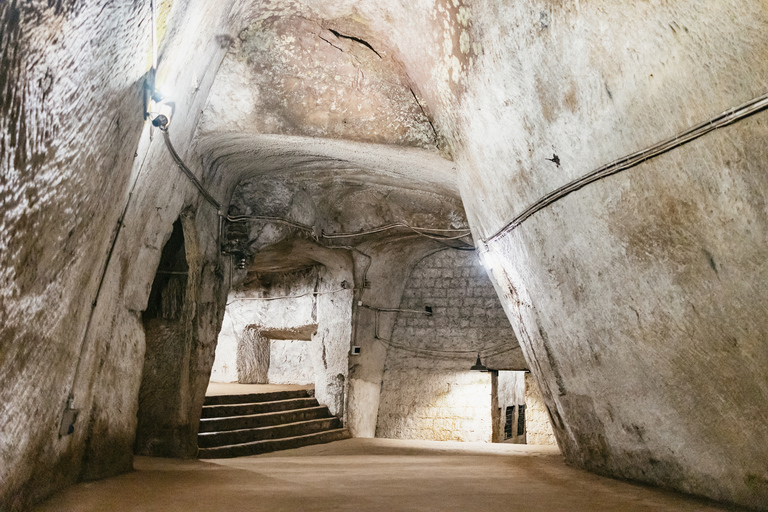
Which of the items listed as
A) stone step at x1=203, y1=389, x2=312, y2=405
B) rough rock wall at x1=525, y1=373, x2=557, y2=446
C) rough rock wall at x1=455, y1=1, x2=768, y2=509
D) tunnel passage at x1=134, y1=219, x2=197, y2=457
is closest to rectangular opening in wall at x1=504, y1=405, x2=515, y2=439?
rough rock wall at x1=525, y1=373, x2=557, y2=446

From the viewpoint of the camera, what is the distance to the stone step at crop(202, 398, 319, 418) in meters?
7.50

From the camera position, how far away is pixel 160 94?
342 centimetres

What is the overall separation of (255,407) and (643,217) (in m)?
6.33

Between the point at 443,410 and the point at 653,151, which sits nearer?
the point at 653,151

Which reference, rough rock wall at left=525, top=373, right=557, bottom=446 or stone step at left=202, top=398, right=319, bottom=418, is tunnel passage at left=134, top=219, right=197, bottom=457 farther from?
rough rock wall at left=525, top=373, right=557, bottom=446

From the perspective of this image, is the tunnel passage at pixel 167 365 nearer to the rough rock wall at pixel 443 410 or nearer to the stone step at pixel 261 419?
the stone step at pixel 261 419

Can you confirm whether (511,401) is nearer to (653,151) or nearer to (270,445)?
(270,445)

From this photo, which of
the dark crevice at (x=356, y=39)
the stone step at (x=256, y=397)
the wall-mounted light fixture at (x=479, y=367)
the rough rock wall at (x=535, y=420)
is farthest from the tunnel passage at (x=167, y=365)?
the rough rock wall at (x=535, y=420)

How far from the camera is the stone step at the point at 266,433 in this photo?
22.4 feet

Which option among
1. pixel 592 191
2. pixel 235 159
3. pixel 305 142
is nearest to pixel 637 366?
pixel 592 191

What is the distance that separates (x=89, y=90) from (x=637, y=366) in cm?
336

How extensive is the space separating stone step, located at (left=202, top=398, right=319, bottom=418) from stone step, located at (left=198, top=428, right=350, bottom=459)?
61cm

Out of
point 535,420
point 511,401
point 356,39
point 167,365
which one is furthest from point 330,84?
point 535,420

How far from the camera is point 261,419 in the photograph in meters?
7.91
